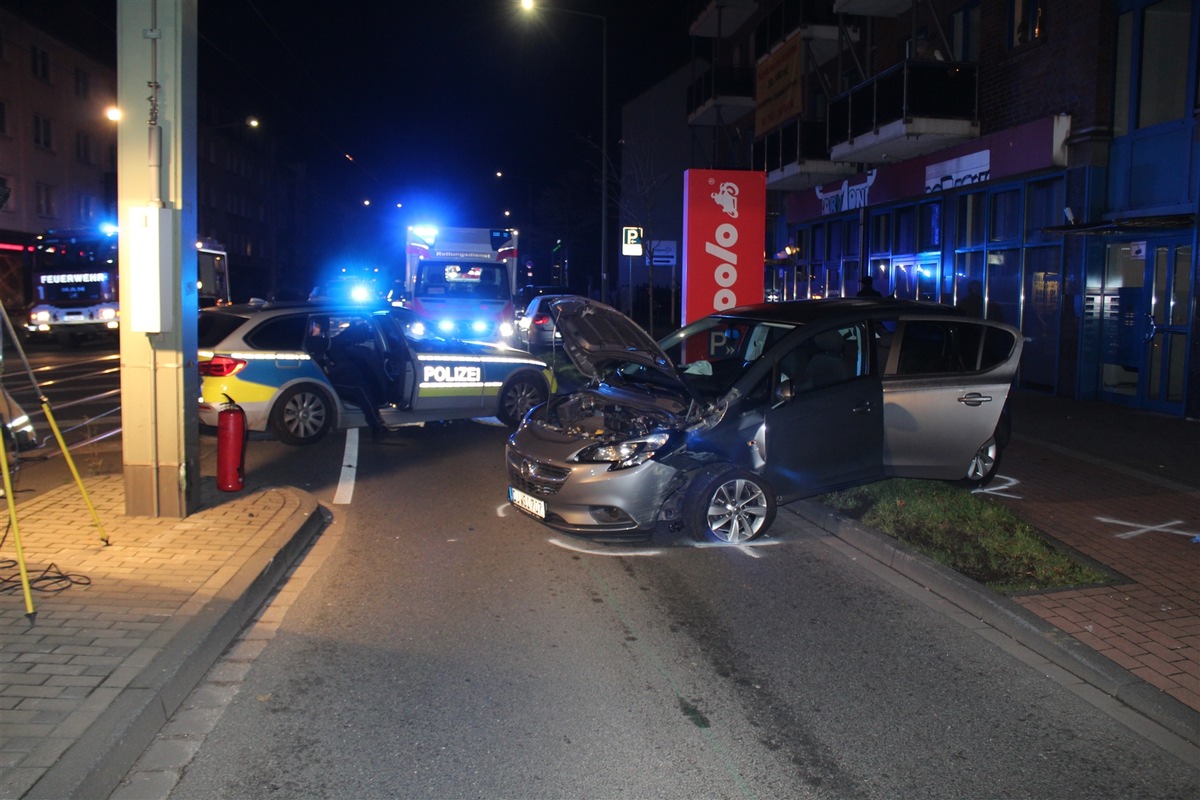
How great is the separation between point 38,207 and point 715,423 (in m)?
40.9

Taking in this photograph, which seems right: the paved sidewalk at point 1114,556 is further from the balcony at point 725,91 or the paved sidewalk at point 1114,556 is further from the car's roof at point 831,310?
the balcony at point 725,91

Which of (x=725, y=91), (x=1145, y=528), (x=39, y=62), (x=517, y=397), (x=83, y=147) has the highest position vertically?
(x=39, y=62)

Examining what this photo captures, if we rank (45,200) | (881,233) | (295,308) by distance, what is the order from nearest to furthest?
1. (295,308)
2. (881,233)
3. (45,200)

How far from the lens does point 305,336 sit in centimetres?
1116

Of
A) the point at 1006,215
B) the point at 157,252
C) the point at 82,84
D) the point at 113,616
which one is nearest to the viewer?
the point at 113,616

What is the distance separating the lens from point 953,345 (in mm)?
8445

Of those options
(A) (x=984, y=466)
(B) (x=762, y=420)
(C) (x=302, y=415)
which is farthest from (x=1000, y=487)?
(C) (x=302, y=415)

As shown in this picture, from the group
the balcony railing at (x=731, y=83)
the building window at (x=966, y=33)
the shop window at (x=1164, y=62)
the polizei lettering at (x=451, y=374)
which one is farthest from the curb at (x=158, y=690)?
the balcony railing at (x=731, y=83)

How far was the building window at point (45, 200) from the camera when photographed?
3978 centimetres

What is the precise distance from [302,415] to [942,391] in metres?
6.94

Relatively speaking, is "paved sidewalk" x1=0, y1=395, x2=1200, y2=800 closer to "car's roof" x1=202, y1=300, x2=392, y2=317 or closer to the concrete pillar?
the concrete pillar

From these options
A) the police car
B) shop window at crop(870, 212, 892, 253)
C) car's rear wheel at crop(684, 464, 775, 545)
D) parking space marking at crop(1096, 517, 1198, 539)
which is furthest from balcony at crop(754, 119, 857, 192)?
car's rear wheel at crop(684, 464, 775, 545)

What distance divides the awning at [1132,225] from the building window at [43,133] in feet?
130

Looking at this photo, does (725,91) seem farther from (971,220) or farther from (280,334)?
(280,334)
